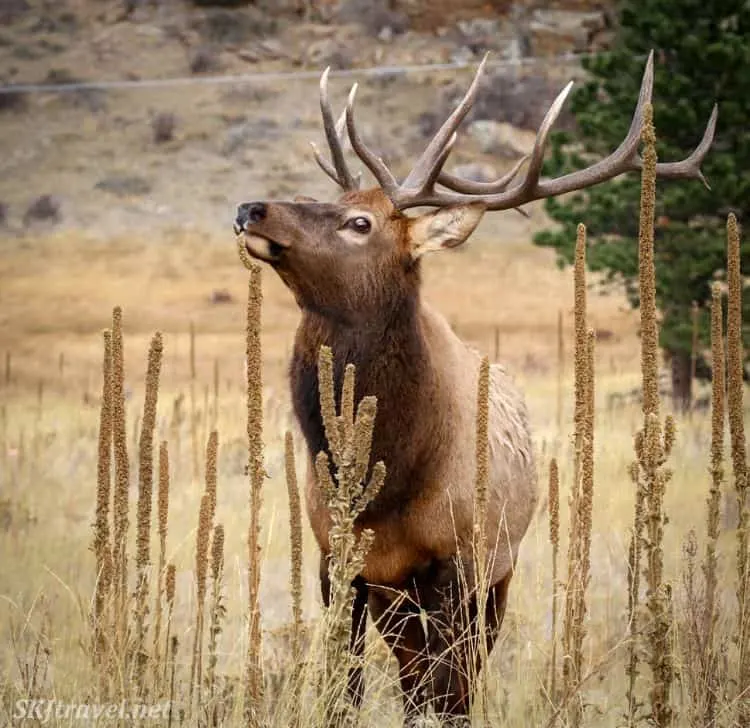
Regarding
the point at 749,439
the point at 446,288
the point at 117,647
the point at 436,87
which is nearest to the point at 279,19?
the point at 436,87

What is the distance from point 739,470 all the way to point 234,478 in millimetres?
5985

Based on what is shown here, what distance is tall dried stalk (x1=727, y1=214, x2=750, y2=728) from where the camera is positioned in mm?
3211

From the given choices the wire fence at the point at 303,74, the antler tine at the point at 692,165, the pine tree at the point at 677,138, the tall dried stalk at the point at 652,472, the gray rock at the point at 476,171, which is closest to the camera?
the tall dried stalk at the point at 652,472

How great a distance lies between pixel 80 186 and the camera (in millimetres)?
28375

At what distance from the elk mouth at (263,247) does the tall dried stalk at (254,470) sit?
4.75ft

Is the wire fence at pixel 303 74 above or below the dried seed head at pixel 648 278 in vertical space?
above

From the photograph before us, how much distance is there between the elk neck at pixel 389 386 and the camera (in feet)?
14.2

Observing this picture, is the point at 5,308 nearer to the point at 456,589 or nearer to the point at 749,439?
the point at 749,439

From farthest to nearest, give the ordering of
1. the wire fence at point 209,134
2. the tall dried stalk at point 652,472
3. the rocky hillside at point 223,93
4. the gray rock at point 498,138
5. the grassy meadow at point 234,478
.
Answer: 1. the gray rock at point 498,138
2. the rocky hillside at point 223,93
3. the wire fence at point 209,134
4. the grassy meadow at point 234,478
5. the tall dried stalk at point 652,472

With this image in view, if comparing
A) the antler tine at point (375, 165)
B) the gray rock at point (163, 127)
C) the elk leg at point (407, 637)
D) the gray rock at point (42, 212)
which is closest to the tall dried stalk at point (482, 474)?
the elk leg at point (407, 637)

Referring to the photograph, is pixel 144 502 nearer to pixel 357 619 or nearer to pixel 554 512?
pixel 554 512

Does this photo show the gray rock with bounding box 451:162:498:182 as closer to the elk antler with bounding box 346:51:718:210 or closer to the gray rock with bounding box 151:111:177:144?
the gray rock with bounding box 151:111:177:144

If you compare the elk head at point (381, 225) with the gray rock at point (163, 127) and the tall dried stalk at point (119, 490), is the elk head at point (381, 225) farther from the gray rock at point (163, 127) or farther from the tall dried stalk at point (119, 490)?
the gray rock at point (163, 127)

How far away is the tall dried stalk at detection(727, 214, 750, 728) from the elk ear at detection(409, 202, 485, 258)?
139 cm
